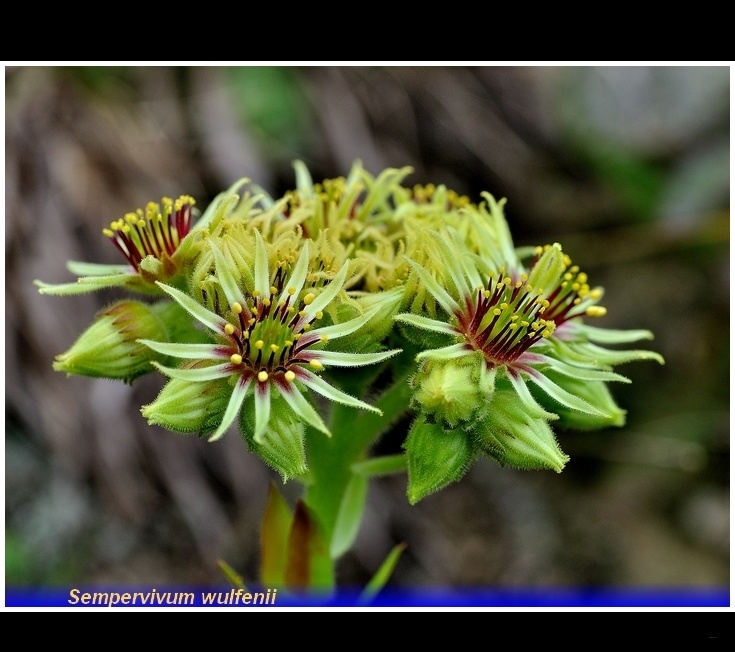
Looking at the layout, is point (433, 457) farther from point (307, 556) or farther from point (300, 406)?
point (307, 556)

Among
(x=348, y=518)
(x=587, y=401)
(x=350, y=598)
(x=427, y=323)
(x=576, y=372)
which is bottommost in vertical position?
(x=350, y=598)

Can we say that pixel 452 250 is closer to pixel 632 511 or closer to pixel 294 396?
pixel 294 396

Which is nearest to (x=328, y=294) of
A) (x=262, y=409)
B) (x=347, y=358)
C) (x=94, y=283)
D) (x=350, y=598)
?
(x=347, y=358)

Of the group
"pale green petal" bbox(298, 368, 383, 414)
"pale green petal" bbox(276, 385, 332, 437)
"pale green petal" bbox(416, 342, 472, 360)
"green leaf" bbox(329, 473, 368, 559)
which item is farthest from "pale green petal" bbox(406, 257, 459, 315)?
"green leaf" bbox(329, 473, 368, 559)

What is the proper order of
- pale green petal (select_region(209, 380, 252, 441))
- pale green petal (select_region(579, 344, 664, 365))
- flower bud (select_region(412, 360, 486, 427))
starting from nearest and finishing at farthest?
pale green petal (select_region(209, 380, 252, 441)) → flower bud (select_region(412, 360, 486, 427)) → pale green petal (select_region(579, 344, 664, 365))

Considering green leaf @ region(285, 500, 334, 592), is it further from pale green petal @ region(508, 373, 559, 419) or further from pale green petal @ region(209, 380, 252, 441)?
pale green petal @ region(508, 373, 559, 419)

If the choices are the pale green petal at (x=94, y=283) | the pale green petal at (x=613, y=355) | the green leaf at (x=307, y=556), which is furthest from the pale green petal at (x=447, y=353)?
the pale green petal at (x=94, y=283)

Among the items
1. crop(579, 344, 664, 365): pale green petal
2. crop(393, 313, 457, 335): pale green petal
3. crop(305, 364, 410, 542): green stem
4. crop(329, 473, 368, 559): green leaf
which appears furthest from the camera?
crop(329, 473, 368, 559): green leaf

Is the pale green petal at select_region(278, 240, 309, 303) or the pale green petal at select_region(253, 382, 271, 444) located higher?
the pale green petal at select_region(278, 240, 309, 303)
